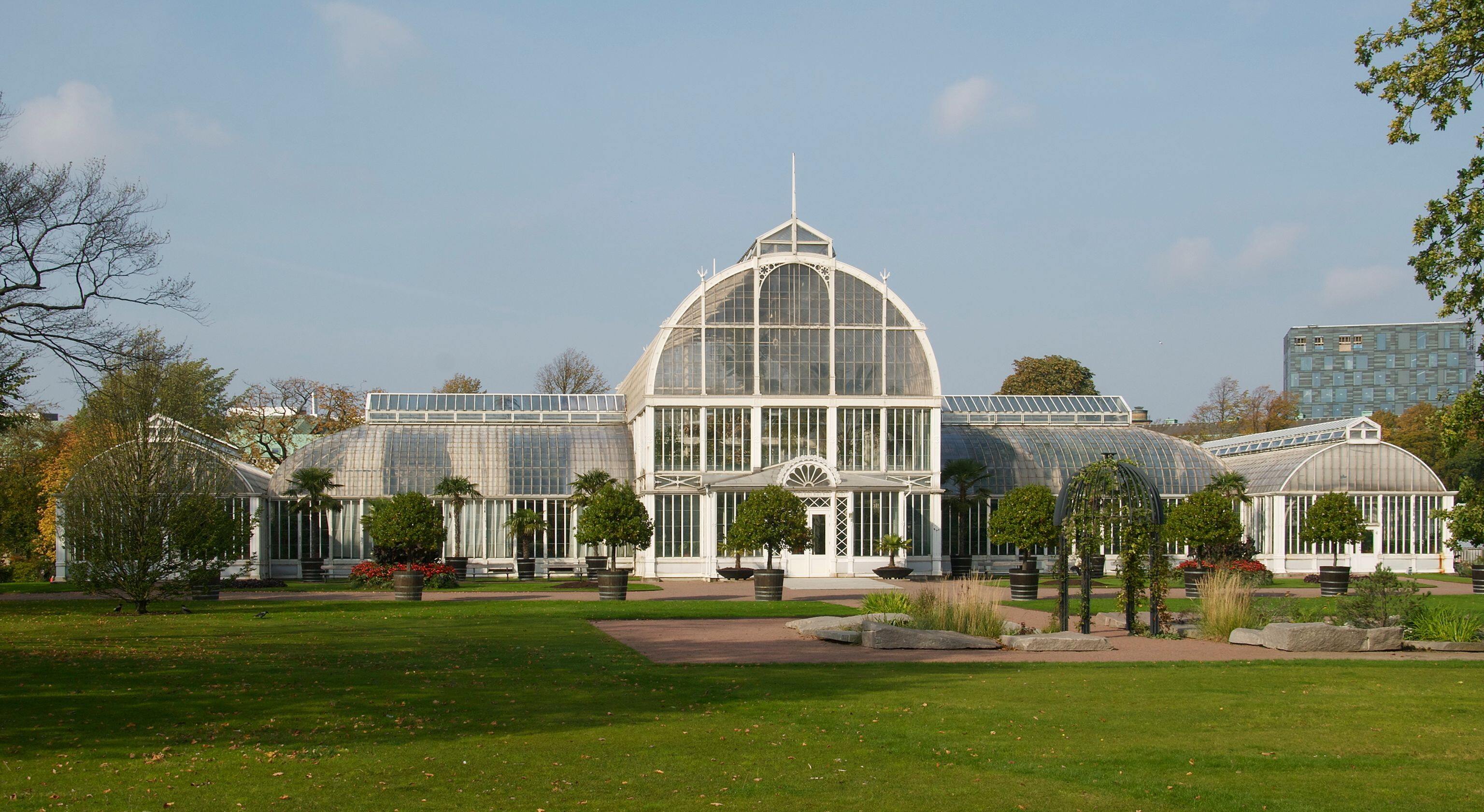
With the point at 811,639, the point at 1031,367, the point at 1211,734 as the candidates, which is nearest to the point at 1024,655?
the point at 811,639

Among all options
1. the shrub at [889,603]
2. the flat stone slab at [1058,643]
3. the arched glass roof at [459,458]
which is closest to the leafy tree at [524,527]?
the arched glass roof at [459,458]

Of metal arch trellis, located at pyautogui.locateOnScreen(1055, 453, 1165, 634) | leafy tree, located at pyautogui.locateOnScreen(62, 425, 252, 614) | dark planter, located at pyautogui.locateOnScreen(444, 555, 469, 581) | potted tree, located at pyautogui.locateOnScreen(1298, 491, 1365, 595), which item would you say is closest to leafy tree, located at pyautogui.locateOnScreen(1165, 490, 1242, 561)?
potted tree, located at pyautogui.locateOnScreen(1298, 491, 1365, 595)

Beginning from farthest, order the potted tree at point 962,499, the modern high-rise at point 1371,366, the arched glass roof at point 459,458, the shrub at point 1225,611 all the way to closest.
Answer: the modern high-rise at point 1371,366
the arched glass roof at point 459,458
the potted tree at point 962,499
the shrub at point 1225,611

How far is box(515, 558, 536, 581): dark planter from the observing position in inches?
1945

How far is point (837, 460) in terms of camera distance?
48812mm

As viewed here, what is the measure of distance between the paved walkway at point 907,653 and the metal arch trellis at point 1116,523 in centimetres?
96

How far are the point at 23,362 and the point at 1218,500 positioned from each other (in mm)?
35820

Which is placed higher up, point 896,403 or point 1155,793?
point 896,403

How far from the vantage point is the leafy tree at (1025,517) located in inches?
1663

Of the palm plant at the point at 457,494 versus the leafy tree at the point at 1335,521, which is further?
the palm plant at the point at 457,494

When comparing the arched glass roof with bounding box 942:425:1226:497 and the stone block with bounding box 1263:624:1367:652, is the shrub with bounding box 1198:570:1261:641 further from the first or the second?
the arched glass roof with bounding box 942:425:1226:497

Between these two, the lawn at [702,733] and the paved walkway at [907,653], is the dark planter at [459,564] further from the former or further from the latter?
the lawn at [702,733]

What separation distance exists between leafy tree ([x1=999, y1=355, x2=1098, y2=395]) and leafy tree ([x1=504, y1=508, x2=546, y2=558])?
4390 centimetres

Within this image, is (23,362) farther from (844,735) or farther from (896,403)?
(896,403)
